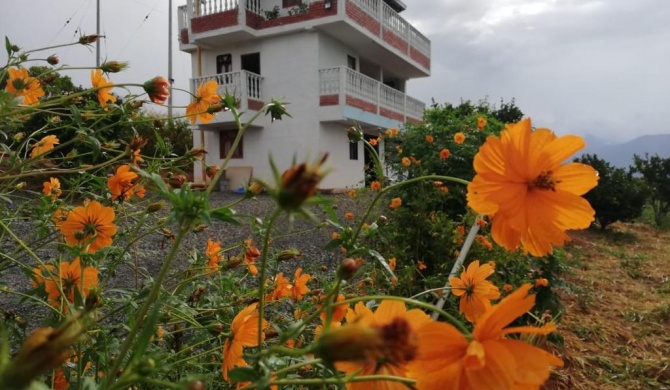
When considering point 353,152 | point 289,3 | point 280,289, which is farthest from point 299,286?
point 289,3

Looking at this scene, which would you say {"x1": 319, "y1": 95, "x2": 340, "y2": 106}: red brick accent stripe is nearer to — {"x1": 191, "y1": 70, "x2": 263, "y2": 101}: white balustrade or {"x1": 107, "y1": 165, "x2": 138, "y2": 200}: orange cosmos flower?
{"x1": 191, "y1": 70, "x2": 263, "y2": 101}: white balustrade

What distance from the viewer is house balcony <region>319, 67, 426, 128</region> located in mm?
8367

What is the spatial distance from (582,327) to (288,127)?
7.14m

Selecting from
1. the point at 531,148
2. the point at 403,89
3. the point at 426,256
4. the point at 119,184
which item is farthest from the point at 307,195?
the point at 403,89

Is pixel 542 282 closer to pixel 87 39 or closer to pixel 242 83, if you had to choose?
pixel 87 39

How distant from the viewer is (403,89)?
1270cm

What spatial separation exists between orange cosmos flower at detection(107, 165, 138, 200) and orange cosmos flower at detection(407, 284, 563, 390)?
2.25 feet

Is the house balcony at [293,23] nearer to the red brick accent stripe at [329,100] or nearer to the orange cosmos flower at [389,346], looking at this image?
the red brick accent stripe at [329,100]

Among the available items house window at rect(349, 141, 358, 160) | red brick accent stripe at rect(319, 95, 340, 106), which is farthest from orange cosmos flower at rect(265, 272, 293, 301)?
house window at rect(349, 141, 358, 160)

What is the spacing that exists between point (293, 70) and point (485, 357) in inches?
347

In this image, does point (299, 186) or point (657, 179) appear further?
point (657, 179)

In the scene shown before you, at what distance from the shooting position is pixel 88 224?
26.1 inches

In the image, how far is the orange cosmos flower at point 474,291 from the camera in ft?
1.88

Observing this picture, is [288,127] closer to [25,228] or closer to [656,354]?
[25,228]
